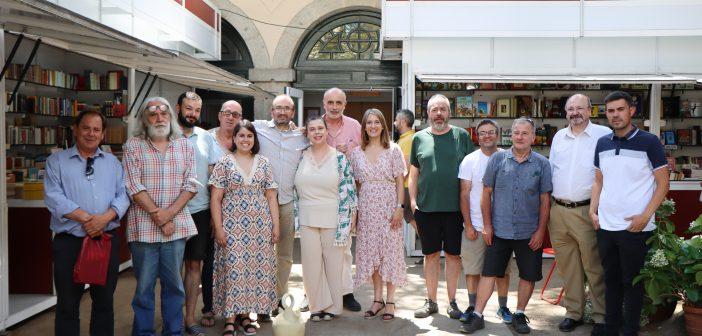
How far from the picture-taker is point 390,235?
16.1 feet

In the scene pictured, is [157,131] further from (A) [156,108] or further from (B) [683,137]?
(B) [683,137]

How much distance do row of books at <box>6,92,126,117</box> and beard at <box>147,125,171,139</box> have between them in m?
4.25

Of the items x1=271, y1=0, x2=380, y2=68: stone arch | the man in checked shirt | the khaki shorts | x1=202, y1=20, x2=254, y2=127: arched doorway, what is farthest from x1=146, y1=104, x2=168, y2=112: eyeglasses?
x1=202, y1=20, x2=254, y2=127: arched doorway

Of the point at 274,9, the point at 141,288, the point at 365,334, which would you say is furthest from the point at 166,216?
the point at 274,9

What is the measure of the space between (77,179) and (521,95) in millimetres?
6726

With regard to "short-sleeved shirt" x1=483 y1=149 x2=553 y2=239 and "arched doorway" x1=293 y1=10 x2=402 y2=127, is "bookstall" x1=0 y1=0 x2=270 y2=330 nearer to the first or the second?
"arched doorway" x1=293 y1=10 x2=402 y2=127

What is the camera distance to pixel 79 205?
3.81 m

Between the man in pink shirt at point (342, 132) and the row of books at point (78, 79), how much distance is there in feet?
14.0

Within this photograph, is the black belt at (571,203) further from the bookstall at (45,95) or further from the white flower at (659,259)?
the bookstall at (45,95)

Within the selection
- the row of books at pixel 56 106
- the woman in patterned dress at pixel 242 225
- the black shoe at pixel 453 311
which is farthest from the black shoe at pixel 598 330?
the row of books at pixel 56 106

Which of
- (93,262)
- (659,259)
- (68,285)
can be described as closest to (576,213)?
(659,259)

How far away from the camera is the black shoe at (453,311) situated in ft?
16.5

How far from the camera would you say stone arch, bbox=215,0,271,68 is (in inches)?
424

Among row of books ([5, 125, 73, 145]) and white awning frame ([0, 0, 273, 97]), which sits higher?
white awning frame ([0, 0, 273, 97])
